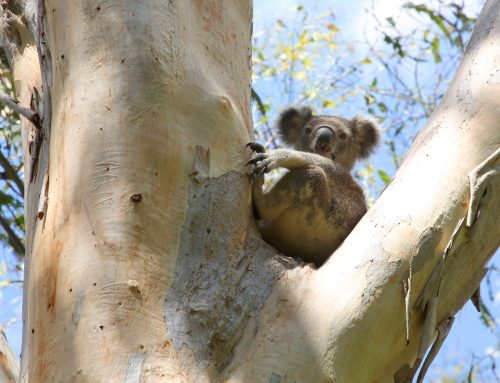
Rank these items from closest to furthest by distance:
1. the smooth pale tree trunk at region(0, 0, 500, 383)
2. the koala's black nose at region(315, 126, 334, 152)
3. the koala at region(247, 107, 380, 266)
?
1. the smooth pale tree trunk at region(0, 0, 500, 383)
2. the koala at region(247, 107, 380, 266)
3. the koala's black nose at region(315, 126, 334, 152)

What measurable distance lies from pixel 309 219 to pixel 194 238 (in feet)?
3.63

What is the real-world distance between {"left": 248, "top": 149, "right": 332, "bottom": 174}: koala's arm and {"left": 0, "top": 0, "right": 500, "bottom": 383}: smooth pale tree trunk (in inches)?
6.4

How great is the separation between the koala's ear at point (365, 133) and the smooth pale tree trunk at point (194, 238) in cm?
248

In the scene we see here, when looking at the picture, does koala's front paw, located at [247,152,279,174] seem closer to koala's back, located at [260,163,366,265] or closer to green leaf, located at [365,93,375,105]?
koala's back, located at [260,163,366,265]

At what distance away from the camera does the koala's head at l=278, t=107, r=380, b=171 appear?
16.0 ft

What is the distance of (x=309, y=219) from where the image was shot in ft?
10.5

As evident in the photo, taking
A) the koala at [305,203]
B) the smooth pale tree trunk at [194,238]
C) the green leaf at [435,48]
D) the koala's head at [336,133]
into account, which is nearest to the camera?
the smooth pale tree trunk at [194,238]

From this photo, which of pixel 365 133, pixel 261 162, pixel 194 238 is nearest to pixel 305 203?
pixel 261 162

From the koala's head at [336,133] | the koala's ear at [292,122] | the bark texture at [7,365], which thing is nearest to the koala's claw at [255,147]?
the bark texture at [7,365]

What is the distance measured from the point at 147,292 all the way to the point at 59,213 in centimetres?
39

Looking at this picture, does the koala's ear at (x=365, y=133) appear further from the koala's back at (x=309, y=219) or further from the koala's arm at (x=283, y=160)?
the koala's back at (x=309, y=219)

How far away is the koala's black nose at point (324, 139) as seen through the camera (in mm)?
4633

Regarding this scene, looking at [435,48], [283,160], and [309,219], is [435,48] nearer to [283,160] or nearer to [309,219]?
[309,219]

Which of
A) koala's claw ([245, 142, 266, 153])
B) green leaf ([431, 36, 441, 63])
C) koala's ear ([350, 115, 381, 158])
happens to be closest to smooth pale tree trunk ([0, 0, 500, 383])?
koala's claw ([245, 142, 266, 153])
